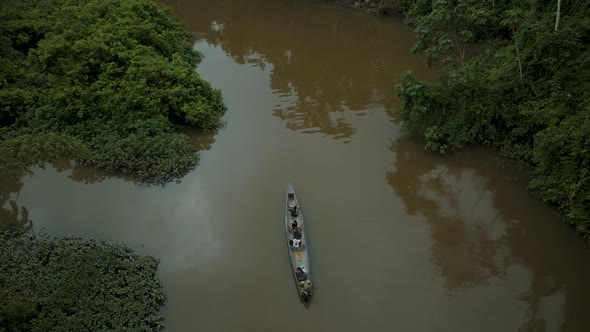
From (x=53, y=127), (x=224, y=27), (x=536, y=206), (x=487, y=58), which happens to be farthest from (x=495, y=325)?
(x=224, y=27)

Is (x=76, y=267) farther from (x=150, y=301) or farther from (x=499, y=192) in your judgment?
(x=499, y=192)

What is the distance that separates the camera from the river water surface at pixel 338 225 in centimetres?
869

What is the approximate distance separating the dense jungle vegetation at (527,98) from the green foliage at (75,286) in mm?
7656

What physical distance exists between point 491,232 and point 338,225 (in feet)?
10.9

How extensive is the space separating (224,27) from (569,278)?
1621 cm

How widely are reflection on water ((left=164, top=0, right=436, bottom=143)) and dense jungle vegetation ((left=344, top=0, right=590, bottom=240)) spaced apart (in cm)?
249

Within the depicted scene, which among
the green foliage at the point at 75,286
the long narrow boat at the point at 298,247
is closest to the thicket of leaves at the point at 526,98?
the long narrow boat at the point at 298,247

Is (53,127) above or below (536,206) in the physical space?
above

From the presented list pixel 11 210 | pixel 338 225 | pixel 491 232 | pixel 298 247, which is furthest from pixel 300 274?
pixel 11 210

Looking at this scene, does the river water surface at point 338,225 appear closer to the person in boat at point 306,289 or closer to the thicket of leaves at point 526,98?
the person in boat at point 306,289

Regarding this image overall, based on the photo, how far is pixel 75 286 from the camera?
859cm

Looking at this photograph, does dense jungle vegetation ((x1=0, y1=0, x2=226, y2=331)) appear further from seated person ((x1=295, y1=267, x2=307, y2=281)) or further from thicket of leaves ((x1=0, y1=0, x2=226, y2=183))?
seated person ((x1=295, y1=267, x2=307, y2=281))

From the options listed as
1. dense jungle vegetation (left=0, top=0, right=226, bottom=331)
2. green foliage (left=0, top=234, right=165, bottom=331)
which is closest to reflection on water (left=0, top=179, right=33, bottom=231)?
dense jungle vegetation (left=0, top=0, right=226, bottom=331)

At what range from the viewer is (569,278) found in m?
9.13
